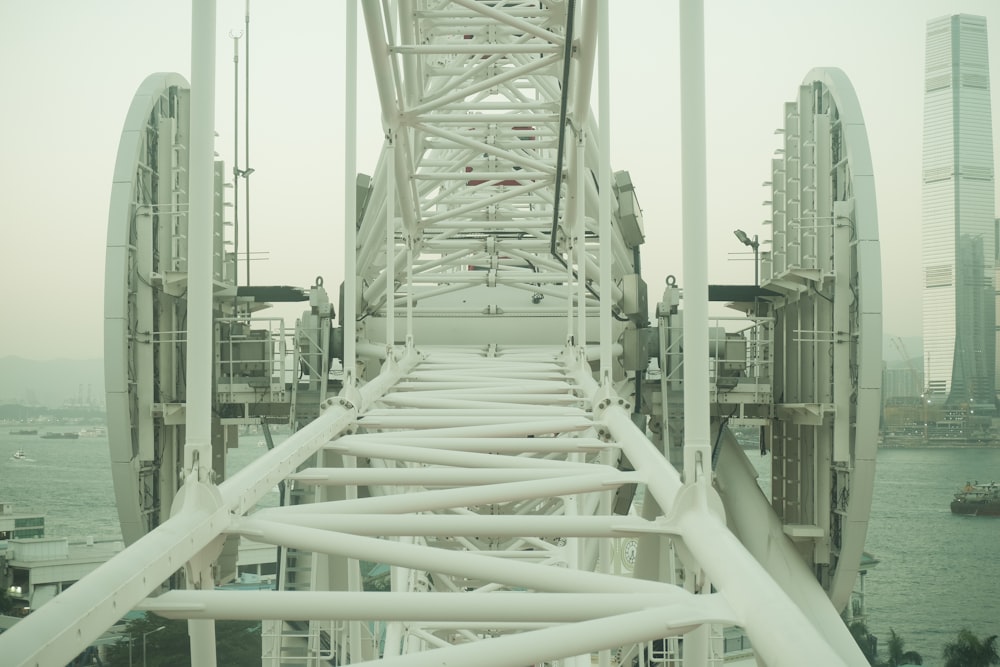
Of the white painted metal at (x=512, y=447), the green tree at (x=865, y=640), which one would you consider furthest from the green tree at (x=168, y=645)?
the green tree at (x=865, y=640)

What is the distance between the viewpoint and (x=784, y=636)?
154 inches

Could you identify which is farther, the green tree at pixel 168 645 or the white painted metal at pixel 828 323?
the green tree at pixel 168 645

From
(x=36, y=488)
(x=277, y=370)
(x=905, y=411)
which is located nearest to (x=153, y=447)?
(x=277, y=370)

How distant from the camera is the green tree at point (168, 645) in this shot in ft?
107

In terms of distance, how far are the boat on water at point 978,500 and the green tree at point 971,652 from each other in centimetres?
575

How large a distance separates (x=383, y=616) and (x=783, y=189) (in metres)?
15.3

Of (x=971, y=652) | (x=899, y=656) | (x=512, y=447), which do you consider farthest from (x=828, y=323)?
(x=899, y=656)

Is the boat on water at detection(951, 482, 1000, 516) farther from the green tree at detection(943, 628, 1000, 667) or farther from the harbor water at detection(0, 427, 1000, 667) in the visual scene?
the green tree at detection(943, 628, 1000, 667)

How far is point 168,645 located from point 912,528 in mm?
26860

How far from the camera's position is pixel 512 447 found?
916 cm

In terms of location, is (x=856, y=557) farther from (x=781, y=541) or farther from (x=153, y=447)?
(x=153, y=447)

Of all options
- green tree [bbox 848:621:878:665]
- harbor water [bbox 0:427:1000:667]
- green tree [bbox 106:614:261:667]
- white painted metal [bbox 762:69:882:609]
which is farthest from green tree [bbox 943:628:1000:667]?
green tree [bbox 106:614:261:667]

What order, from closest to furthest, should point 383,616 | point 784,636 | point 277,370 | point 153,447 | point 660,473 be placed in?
point 784,636
point 383,616
point 660,473
point 153,447
point 277,370

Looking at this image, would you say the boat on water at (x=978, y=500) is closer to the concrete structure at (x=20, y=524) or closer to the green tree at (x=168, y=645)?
the green tree at (x=168, y=645)
